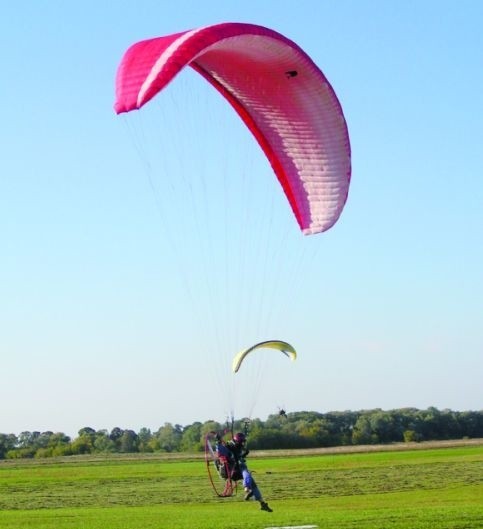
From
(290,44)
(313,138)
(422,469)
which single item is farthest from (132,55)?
(422,469)

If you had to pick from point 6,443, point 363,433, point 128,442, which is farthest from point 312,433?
point 6,443

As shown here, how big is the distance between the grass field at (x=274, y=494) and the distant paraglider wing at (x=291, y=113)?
18.0 feet

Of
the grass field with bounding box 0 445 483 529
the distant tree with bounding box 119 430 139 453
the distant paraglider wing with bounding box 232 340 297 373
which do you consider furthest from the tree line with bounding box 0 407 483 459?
the distant paraglider wing with bounding box 232 340 297 373

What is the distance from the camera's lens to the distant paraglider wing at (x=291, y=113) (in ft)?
55.2

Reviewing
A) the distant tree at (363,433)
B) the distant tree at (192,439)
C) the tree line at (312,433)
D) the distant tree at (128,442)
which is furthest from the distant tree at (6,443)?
the distant tree at (363,433)

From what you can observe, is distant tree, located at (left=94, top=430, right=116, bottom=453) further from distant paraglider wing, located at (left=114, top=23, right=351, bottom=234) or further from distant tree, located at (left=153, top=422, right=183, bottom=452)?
distant paraglider wing, located at (left=114, top=23, right=351, bottom=234)

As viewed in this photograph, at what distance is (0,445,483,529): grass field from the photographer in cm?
2041

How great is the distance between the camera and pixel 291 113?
17.7 m

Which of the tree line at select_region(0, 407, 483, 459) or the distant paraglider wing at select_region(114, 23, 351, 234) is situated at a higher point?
the tree line at select_region(0, 407, 483, 459)

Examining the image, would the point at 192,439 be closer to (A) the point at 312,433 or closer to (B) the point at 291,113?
(A) the point at 312,433

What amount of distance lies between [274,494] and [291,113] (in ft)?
51.2

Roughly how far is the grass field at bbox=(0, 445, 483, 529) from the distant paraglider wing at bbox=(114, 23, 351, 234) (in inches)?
216

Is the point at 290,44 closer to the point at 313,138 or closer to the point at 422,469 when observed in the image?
the point at 313,138

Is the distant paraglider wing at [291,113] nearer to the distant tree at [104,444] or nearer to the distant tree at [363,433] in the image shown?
the distant tree at [363,433]
